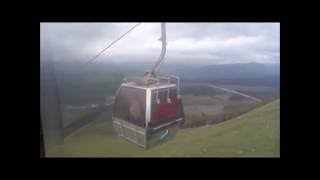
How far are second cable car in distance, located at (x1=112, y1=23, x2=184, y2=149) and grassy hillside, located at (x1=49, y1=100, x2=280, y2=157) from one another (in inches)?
2.8

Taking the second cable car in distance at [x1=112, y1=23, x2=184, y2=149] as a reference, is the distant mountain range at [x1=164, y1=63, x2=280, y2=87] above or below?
above

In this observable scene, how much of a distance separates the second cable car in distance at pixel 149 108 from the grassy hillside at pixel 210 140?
7 cm

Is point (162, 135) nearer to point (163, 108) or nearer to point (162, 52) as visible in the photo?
point (163, 108)

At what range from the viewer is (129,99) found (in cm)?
419

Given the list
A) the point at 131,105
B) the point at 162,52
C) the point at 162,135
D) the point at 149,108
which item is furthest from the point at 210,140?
the point at 162,52

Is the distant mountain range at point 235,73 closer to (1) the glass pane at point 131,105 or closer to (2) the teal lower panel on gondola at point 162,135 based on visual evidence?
(1) the glass pane at point 131,105

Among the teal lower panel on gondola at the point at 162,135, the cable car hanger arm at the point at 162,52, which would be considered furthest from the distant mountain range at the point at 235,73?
the teal lower panel on gondola at the point at 162,135

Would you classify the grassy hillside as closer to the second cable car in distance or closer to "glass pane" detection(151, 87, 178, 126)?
the second cable car in distance

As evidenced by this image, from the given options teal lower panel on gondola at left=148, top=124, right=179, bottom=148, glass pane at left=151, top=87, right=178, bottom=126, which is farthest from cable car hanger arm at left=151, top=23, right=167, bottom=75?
teal lower panel on gondola at left=148, top=124, right=179, bottom=148

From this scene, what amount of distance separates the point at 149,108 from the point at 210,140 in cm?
58

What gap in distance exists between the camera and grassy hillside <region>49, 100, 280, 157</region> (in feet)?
13.8

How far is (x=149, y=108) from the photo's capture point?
416 centimetres
